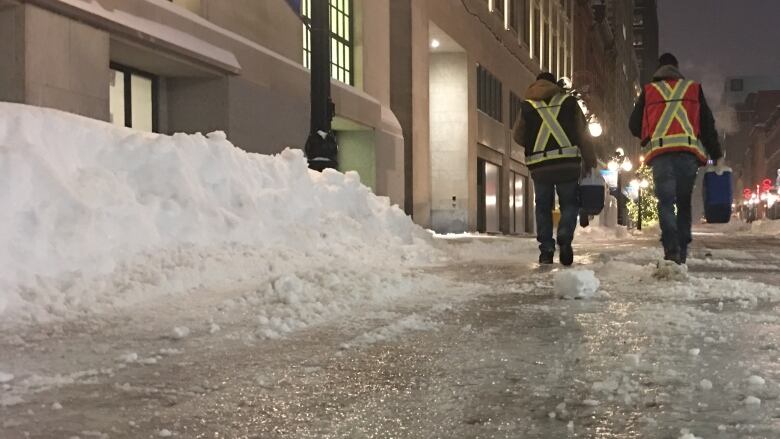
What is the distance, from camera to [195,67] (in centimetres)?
1152

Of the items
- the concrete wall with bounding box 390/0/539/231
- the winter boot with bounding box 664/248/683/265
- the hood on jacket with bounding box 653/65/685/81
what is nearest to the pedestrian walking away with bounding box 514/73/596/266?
the hood on jacket with bounding box 653/65/685/81

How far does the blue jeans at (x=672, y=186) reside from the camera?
7.30 metres

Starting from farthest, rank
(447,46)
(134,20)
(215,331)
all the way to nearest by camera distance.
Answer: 1. (447,46)
2. (134,20)
3. (215,331)

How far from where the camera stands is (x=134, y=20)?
10.1m

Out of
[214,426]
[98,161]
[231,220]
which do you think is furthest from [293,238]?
[214,426]

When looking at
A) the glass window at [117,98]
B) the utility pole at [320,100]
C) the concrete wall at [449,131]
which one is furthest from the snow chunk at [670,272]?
the concrete wall at [449,131]

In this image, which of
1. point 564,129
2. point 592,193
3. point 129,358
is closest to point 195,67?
point 564,129

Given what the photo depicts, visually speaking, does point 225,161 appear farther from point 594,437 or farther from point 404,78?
point 404,78

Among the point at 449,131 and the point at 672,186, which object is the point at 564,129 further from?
the point at 449,131

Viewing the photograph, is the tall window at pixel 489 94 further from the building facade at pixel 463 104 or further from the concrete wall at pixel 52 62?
the concrete wall at pixel 52 62

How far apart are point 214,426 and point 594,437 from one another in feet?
4.19

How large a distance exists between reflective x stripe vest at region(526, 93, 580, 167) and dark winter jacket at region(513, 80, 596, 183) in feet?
0.14

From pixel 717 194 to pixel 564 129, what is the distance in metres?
1.86

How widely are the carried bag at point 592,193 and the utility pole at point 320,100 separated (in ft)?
12.2
